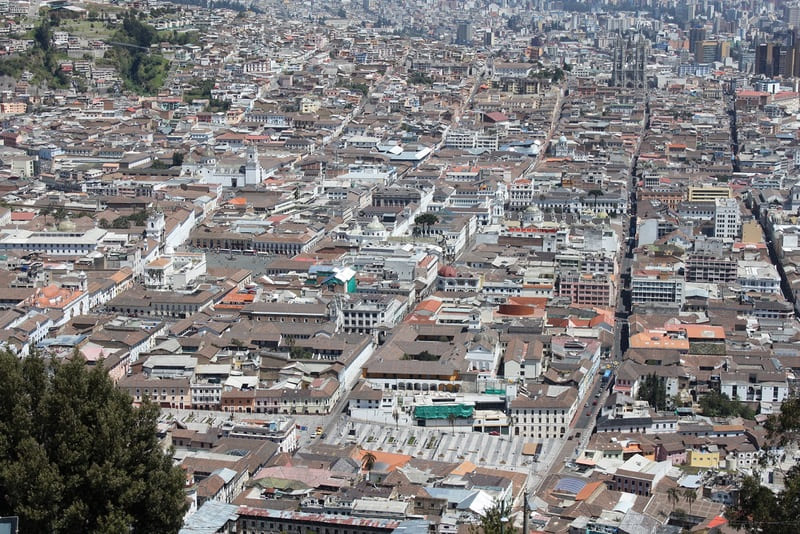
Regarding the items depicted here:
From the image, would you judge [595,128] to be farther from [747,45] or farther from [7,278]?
[747,45]

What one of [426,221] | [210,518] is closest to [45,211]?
[426,221]

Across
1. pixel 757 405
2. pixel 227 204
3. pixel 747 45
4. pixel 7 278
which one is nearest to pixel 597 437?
pixel 757 405

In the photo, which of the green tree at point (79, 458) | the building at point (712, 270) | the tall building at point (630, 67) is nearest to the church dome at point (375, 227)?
the building at point (712, 270)

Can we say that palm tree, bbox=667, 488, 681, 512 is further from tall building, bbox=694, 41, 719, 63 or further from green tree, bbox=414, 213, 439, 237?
tall building, bbox=694, 41, 719, 63

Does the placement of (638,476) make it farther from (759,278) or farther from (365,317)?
(759,278)

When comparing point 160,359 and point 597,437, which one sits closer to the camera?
point 597,437
